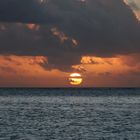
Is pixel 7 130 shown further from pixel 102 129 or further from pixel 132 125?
pixel 132 125

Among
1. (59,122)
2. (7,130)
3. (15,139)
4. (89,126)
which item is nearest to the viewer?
(15,139)

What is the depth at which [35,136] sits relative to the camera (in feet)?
171

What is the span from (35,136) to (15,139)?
122 inches

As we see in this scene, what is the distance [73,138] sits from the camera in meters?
50.9

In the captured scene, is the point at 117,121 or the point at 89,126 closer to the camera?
the point at 89,126

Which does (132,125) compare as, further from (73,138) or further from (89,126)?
(73,138)

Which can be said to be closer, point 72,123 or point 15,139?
point 15,139

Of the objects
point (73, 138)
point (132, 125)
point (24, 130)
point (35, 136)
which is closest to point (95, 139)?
point (73, 138)

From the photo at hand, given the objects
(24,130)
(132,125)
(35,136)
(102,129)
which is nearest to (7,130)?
(24,130)

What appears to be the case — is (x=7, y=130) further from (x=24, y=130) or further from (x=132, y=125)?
(x=132, y=125)

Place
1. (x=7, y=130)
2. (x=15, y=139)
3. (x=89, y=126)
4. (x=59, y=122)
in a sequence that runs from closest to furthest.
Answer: (x=15, y=139) < (x=7, y=130) < (x=89, y=126) < (x=59, y=122)

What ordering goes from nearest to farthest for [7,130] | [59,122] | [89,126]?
1. [7,130]
2. [89,126]
3. [59,122]

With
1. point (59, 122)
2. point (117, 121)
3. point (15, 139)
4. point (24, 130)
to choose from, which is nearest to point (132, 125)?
point (117, 121)

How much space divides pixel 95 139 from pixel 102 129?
8.61 m
